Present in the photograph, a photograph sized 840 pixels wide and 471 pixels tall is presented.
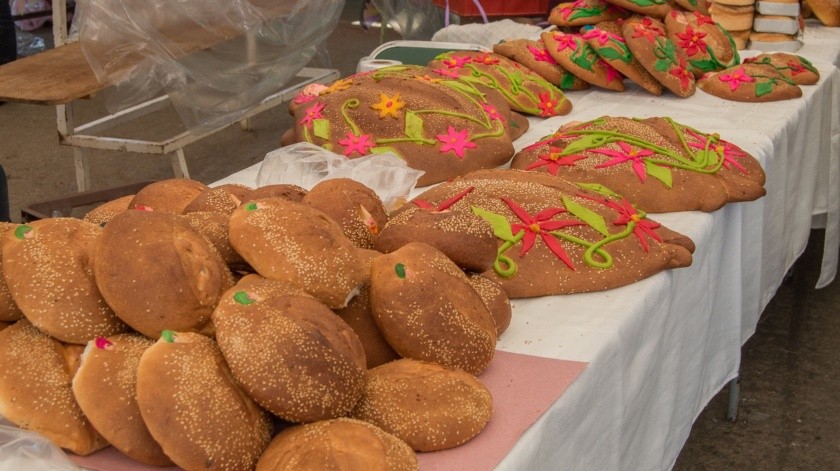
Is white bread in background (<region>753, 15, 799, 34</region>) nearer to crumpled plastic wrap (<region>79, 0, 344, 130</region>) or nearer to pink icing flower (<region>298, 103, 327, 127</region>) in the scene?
crumpled plastic wrap (<region>79, 0, 344, 130</region>)

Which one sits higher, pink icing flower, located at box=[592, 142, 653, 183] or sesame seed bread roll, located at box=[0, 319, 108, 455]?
sesame seed bread roll, located at box=[0, 319, 108, 455]

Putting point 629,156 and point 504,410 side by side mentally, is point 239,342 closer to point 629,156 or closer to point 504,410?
point 504,410

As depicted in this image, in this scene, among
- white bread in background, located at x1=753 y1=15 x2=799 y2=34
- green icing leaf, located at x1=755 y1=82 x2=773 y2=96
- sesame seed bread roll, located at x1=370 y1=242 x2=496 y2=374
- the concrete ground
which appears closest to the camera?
sesame seed bread roll, located at x1=370 y1=242 x2=496 y2=374

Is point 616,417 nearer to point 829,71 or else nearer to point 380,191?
point 380,191

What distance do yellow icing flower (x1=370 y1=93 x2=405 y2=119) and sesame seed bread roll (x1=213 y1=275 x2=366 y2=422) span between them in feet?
3.57

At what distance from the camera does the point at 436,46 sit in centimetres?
334

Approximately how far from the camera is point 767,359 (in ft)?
9.95

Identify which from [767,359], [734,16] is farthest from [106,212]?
[734,16]

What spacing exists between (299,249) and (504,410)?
1.12 feet

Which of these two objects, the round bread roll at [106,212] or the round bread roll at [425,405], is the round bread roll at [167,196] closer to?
the round bread roll at [106,212]

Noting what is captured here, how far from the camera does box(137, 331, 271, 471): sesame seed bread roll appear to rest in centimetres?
98

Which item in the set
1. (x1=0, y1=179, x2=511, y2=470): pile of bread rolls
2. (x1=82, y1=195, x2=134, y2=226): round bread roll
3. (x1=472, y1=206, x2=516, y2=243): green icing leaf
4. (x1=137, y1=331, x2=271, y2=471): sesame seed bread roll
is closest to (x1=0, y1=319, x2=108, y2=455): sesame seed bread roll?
(x1=0, y1=179, x2=511, y2=470): pile of bread rolls

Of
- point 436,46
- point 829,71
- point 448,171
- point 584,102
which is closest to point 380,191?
point 448,171

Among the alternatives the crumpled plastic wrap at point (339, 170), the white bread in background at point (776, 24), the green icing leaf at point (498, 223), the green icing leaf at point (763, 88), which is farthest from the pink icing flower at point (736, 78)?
the green icing leaf at point (498, 223)
